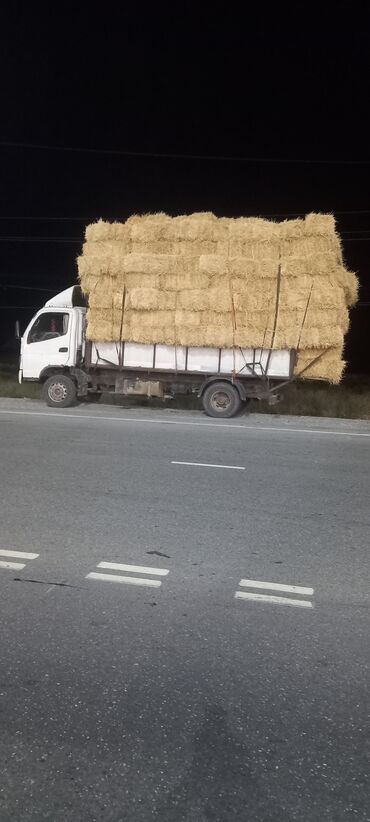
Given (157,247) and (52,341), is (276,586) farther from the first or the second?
(52,341)

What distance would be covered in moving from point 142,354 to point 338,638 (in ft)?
40.3

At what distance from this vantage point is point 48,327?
1680 cm

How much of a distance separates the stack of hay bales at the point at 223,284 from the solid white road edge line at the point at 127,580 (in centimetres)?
1049

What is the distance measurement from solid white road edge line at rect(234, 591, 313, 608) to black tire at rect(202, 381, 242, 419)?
10.7 meters

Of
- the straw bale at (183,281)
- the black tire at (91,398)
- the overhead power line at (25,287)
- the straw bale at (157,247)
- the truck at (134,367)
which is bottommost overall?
the black tire at (91,398)

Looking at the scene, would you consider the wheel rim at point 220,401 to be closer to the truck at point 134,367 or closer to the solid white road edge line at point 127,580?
the truck at point 134,367

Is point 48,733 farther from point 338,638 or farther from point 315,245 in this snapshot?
point 315,245

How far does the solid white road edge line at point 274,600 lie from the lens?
4.86m

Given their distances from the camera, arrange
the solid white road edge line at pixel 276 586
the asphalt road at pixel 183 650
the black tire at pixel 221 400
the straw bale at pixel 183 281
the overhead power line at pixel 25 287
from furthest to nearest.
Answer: the overhead power line at pixel 25 287
the black tire at pixel 221 400
the straw bale at pixel 183 281
the solid white road edge line at pixel 276 586
the asphalt road at pixel 183 650

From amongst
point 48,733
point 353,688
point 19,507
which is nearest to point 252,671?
point 353,688

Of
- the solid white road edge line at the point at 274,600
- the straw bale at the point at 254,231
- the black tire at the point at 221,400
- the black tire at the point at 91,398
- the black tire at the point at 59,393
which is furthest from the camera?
the black tire at the point at 91,398

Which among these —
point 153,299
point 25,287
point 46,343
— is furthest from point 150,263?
point 25,287

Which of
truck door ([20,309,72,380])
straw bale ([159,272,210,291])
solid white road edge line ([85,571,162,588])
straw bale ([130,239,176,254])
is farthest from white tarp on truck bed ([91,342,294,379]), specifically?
solid white road edge line ([85,571,162,588])

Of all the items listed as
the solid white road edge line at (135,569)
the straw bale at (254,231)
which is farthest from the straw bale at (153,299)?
the solid white road edge line at (135,569)
